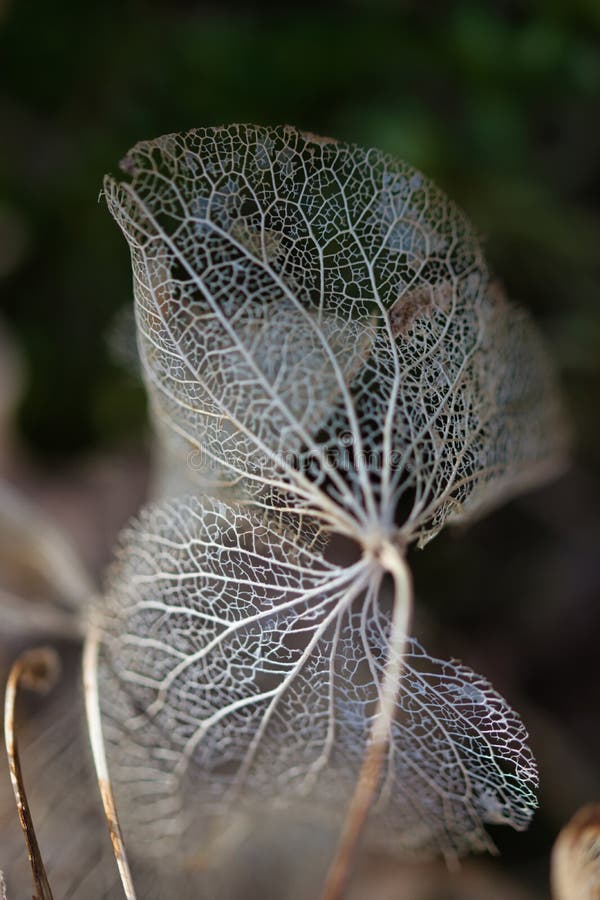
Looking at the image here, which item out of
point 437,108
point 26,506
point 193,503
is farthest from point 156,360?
point 437,108

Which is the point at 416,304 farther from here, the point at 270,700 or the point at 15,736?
the point at 15,736

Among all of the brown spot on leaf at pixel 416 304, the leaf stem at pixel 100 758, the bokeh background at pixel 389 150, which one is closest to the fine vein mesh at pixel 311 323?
the brown spot on leaf at pixel 416 304

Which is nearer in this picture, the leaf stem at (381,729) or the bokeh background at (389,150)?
the leaf stem at (381,729)

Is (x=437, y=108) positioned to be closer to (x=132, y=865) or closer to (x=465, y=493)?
(x=465, y=493)

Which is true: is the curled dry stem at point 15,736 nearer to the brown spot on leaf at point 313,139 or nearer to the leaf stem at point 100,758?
the leaf stem at point 100,758

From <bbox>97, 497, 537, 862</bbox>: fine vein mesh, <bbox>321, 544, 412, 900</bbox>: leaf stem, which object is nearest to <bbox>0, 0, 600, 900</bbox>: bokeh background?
<bbox>97, 497, 537, 862</bbox>: fine vein mesh

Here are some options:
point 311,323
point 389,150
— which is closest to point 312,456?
point 311,323
